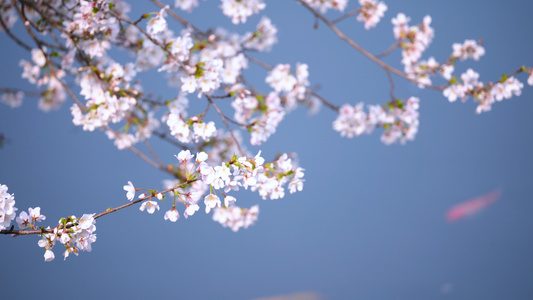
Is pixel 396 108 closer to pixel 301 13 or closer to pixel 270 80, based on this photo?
pixel 270 80

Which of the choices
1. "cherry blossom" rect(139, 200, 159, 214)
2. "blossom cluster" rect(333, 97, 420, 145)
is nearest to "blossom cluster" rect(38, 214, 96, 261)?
"cherry blossom" rect(139, 200, 159, 214)

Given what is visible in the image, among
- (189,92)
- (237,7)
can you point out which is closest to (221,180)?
A: (189,92)

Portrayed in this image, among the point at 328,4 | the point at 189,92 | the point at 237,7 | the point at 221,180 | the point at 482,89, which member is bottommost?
the point at 221,180

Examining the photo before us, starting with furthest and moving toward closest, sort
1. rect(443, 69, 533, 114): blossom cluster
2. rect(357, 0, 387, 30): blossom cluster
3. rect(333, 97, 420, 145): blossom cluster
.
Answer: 1. rect(357, 0, 387, 30): blossom cluster
2. rect(333, 97, 420, 145): blossom cluster
3. rect(443, 69, 533, 114): blossom cluster

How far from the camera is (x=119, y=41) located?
1.54 m

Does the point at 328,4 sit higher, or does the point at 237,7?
the point at 328,4

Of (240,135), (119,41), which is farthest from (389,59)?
(119,41)

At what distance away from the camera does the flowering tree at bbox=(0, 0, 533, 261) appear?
37.4 inches

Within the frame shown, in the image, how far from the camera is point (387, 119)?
1794 mm

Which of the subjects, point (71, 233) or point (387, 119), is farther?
point (387, 119)

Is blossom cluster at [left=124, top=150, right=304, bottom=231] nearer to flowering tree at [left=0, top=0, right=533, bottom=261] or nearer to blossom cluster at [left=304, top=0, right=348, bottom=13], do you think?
flowering tree at [left=0, top=0, right=533, bottom=261]

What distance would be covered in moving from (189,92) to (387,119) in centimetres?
85

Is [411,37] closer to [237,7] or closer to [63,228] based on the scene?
[237,7]

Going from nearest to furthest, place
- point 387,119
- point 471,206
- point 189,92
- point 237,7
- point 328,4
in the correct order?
point 189,92 < point 237,7 < point 387,119 < point 328,4 < point 471,206
